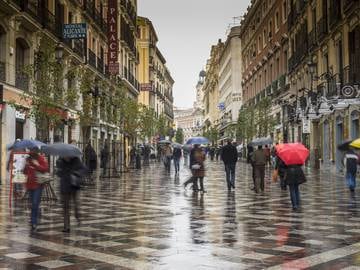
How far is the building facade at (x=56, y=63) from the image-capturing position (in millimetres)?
Result: 23469

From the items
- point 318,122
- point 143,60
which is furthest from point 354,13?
point 143,60

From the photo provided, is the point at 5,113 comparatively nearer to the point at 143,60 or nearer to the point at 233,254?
the point at 233,254

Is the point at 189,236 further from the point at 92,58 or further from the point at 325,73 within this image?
the point at 92,58

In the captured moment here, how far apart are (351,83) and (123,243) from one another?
2014cm

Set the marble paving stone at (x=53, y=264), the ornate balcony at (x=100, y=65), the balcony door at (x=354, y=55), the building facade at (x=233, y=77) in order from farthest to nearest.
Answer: the building facade at (x=233, y=77), the ornate balcony at (x=100, y=65), the balcony door at (x=354, y=55), the marble paving stone at (x=53, y=264)

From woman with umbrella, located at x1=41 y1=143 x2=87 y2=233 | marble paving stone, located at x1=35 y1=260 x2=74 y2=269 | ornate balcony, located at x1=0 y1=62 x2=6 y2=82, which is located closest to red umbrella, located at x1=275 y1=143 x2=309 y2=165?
woman with umbrella, located at x1=41 y1=143 x2=87 y2=233

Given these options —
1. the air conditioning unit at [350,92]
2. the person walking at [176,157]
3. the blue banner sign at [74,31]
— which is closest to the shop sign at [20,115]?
the blue banner sign at [74,31]

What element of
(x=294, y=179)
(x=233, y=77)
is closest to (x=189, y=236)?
(x=294, y=179)

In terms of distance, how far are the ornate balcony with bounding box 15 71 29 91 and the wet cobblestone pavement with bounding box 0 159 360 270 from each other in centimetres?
975

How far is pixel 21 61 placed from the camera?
26203 millimetres

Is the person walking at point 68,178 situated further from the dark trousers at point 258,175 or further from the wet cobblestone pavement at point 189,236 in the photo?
the dark trousers at point 258,175

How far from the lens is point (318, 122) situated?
36781mm

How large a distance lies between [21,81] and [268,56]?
31.5 metres

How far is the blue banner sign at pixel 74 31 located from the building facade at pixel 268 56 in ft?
63.1
